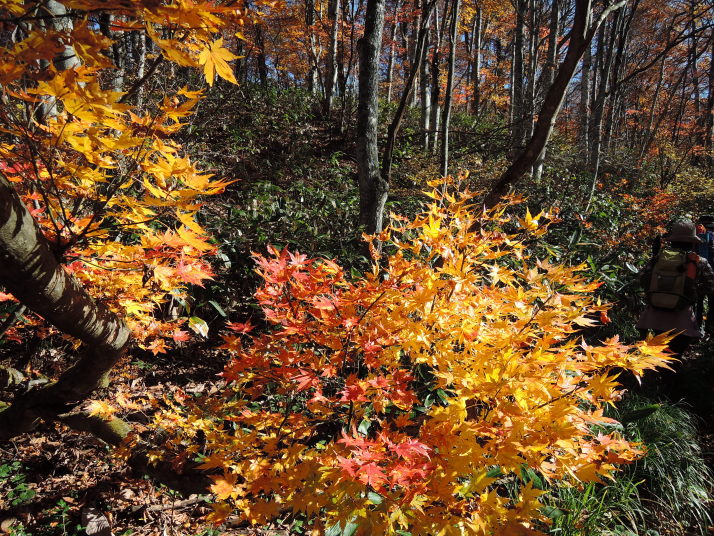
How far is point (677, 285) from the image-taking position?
10.5ft

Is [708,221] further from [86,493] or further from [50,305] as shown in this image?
[86,493]

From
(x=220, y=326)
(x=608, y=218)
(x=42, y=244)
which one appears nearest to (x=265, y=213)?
(x=220, y=326)

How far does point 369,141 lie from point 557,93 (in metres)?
2.13

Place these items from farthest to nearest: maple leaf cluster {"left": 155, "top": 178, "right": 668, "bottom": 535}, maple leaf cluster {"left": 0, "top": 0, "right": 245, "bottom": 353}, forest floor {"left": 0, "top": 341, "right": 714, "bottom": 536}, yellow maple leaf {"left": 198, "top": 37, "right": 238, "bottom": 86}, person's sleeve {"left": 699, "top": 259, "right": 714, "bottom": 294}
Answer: person's sleeve {"left": 699, "top": 259, "right": 714, "bottom": 294}
forest floor {"left": 0, "top": 341, "right": 714, "bottom": 536}
maple leaf cluster {"left": 155, "top": 178, "right": 668, "bottom": 535}
yellow maple leaf {"left": 198, "top": 37, "right": 238, "bottom": 86}
maple leaf cluster {"left": 0, "top": 0, "right": 245, "bottom": 353}

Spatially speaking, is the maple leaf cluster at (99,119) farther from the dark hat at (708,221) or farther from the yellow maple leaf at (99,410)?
the dark hat at (708,221)

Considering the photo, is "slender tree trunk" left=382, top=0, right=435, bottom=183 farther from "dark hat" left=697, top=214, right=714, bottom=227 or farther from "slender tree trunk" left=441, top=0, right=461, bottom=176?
"dark hat" left=697, top=214, right=714, bottom=227

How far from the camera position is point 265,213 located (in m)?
5.29

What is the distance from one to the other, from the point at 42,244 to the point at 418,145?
36.0ft

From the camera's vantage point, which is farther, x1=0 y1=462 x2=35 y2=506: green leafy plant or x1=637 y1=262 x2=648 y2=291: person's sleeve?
x1=637 y1=262 x2=648 y2=291: person's sleeve

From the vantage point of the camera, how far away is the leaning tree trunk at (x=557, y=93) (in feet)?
5.97

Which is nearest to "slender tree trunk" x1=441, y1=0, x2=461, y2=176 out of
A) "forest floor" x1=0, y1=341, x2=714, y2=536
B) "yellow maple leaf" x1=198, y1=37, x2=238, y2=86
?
"yellow maple leaf" x1=198, y1=37, x2=238, y2=86

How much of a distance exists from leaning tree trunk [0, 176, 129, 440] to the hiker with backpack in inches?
156

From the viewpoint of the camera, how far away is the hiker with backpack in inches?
125

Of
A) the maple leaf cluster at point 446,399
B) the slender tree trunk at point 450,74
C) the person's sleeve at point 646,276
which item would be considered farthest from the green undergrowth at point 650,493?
the slender tree trunk at point 450,74
